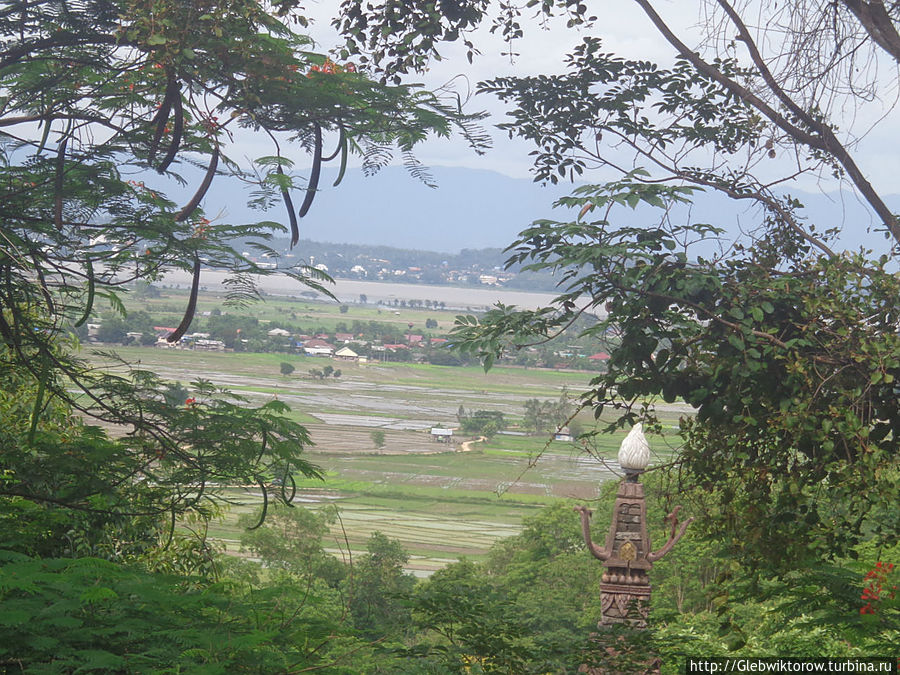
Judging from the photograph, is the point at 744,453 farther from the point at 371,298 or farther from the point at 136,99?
the point at 371,298

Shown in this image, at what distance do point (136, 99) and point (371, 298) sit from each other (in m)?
111

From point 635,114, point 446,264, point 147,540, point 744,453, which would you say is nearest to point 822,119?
point 635,114

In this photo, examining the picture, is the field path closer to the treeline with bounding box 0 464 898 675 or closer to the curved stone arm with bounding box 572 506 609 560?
the curved stone arm with bounding box 572 506 609 560

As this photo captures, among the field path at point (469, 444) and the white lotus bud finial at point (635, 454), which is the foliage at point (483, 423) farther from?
the white lotus bud finial at point (635, 454)

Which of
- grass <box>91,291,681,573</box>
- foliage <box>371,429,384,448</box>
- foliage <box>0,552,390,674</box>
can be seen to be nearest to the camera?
foliage <box>0,552,390,674</box>

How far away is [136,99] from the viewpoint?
A: 154 inches

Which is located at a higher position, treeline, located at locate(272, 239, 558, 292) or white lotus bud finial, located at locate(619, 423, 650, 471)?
treeline, located at locate(272, 239, 558, 292)

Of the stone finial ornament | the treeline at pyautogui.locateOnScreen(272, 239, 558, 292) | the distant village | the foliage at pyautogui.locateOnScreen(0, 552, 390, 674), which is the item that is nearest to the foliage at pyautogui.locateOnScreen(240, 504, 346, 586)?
the stone finial ornament

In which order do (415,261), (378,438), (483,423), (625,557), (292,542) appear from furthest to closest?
(415,261)
(483,423)
(378,438)
(292,542)
(625,557)

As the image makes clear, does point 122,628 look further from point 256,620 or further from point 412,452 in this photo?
point 412,452

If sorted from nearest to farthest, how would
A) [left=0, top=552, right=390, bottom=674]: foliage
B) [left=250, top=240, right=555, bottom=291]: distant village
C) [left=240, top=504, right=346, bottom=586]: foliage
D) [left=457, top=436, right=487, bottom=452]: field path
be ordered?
1. [left=0, top=552, right=390, bottom=674]: foliage
2. [left=240, top=504, right=346, bottom=586]: foliage
3. [left=457, top=436, right=487, bottom=452]: field path
4. [left=250, top=240, right=555, bottom=291]: distant village

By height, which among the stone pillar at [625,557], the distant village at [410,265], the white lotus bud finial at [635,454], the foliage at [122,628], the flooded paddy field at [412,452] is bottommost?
the flooded paddy field at [412,452]

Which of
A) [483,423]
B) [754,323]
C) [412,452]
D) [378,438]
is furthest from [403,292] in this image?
[754,323]

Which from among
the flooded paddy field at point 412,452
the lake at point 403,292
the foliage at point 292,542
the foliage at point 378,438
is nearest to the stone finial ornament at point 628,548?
the foliage at point 292,542
